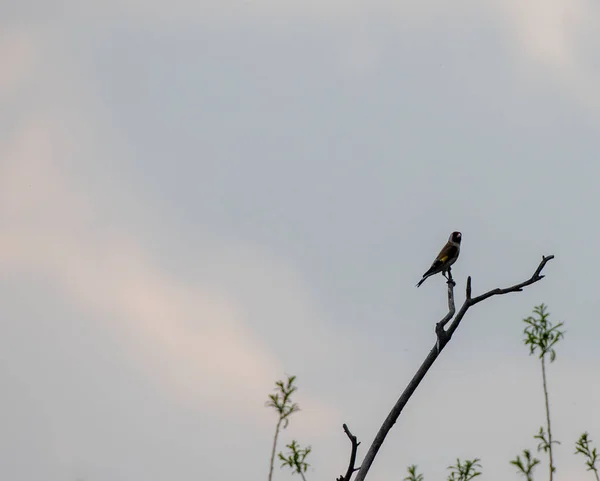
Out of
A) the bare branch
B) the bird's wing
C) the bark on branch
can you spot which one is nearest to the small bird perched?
the bird's wing

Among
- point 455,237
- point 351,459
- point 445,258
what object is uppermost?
point 455,237

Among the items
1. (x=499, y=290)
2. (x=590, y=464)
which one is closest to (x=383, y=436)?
(x=499, y=290)

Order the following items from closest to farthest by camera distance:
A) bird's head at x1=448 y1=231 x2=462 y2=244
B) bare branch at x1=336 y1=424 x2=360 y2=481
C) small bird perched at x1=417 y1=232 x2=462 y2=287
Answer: bare branch at x1=336 y1=424 x2=360 y2=481 → small bird perched at x1=417 y1=232 x2=462 y2=287 → bird's head at x1=448 y1=231 x2=462 y2=244

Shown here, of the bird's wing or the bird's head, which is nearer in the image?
the bird's wing

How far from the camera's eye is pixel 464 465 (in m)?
10.3

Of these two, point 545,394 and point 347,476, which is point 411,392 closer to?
point 347,476

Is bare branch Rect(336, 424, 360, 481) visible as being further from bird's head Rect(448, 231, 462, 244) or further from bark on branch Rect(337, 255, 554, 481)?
bird's head Rect(448, 231, 462, 244)

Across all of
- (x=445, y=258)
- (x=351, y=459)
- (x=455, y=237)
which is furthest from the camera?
(x=455, y=237)

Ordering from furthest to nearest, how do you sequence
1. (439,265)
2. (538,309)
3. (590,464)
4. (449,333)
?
(439,265) → (538,309) → (590,464) → (449,333)

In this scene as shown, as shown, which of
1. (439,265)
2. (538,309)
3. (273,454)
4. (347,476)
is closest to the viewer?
(347,476)

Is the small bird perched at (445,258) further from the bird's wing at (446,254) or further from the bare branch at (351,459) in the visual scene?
the bare branch at (351,459)

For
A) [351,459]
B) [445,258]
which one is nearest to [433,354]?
[351,459]

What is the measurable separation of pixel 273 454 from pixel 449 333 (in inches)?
95.2

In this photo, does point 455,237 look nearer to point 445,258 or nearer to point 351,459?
point 445,258
